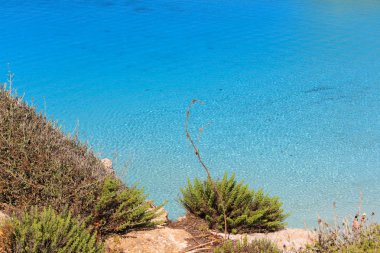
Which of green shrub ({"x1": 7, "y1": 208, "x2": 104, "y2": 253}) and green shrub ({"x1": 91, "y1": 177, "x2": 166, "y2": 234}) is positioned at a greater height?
green shrub ({"x1": 91, "y1": 177, "x2": 166, "y2": 234})

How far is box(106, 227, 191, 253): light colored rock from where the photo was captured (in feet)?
13.0

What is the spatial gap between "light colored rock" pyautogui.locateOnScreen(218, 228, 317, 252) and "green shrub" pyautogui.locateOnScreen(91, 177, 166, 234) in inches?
30.8

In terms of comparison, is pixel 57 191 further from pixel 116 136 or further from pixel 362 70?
pixel 362 70

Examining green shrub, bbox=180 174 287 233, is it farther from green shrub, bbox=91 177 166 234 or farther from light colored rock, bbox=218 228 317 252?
green shrub, bbox=91 177 166 234

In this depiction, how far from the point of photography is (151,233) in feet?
13.9

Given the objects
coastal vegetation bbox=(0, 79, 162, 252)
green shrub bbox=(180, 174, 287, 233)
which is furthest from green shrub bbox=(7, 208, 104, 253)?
green shrub bbox=(180, 174, 287, 233)

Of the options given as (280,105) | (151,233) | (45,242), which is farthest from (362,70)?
(45,242)

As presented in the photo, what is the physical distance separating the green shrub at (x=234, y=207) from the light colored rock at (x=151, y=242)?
48cm

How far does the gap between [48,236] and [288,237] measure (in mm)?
2264

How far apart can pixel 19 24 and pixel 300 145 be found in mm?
10536

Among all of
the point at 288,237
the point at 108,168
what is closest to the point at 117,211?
the point at 108,168

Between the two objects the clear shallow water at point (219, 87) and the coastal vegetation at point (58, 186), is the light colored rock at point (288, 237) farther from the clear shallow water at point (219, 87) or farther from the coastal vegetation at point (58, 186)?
the clear shallow water at point (219, 87)

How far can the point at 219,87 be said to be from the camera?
12.1 m

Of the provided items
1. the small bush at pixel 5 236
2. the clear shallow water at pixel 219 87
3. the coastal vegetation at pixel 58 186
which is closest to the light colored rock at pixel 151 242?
the coastal vegetation at pixel 58 186
